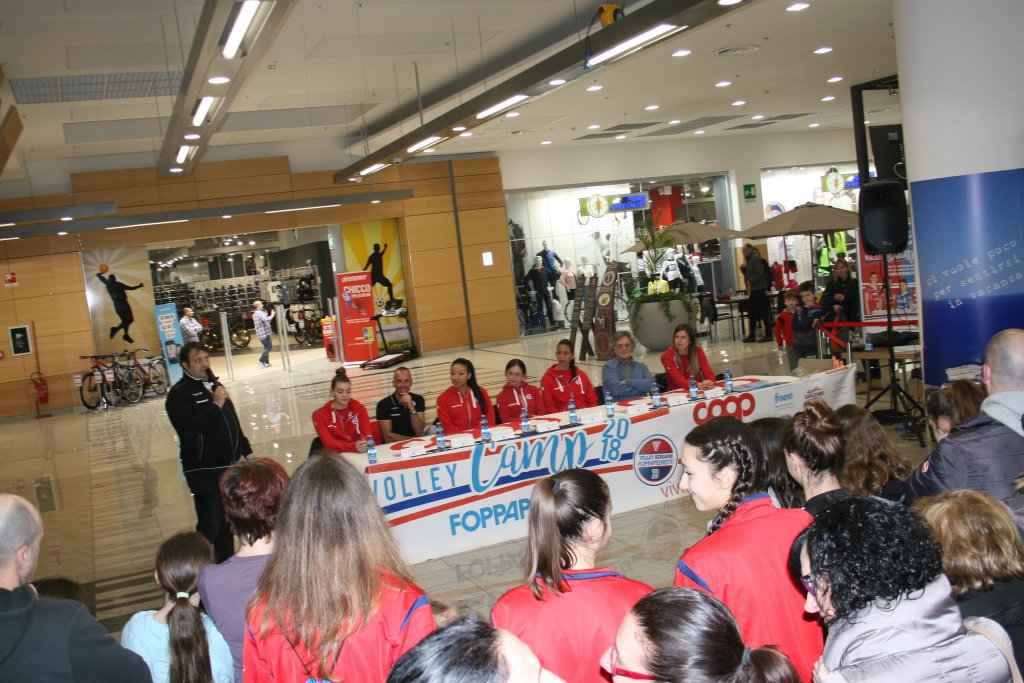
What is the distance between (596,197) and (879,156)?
11435 millimetres

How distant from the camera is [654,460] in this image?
6.55m

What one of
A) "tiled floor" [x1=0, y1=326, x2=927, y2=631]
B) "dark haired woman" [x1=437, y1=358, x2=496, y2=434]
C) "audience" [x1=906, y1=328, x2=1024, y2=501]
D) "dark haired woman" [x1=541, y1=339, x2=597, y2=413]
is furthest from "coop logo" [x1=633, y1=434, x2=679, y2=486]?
"audience" [x1=906, y1=328, x2=1024, y2=501]

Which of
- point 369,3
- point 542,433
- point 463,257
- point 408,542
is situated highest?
point 369,3

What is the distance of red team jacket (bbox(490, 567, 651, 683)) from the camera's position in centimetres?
199

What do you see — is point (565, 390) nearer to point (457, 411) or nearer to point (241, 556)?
point (457, 411)

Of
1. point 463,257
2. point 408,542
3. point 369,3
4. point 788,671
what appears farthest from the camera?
point 463,257

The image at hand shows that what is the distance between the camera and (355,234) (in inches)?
774

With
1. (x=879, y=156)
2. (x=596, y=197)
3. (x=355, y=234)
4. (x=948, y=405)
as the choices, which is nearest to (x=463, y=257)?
(x=355, y=234)

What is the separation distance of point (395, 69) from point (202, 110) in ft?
15.8

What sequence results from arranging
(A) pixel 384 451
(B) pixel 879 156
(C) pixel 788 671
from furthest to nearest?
(B) pixel 879 156, (A) pixel 384 451, (C) pixel 788 671

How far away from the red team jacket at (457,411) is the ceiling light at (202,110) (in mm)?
3171

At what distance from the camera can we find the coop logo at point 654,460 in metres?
6.47

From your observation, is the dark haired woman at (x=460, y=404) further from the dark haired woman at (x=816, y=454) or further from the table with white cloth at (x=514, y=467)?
the dark haired woman at (x=816, y=454)

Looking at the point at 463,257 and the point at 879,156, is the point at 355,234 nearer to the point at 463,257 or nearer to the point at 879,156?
the point at 463,257
